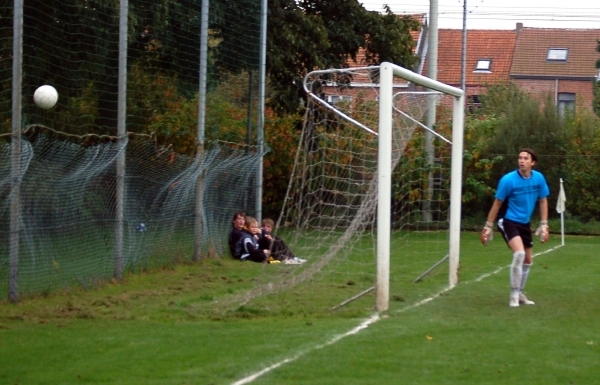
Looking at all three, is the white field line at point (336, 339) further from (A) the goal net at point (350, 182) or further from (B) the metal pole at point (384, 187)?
(A) the goal net at point (350, 182)

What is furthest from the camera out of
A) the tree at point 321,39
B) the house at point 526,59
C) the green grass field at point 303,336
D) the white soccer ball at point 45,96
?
the house at point 526,59

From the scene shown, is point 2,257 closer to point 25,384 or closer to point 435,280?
point 25,384

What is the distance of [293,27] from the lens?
2561 centimetres

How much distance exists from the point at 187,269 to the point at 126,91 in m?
2.92

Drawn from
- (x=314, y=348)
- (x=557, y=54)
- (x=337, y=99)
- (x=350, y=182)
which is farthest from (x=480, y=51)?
(x=314, y=348)

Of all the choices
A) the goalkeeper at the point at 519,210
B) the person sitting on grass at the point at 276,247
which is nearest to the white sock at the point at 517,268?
the goalkeeper at the point at 519,210

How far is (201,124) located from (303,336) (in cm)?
842

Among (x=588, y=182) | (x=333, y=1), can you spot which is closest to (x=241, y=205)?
(x=333, y=1)

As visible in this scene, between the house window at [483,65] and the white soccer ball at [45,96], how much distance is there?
5232 centimetres

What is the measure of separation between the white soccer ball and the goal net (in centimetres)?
303

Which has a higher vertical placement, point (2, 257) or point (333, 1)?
point (333, 1)

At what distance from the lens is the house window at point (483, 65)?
6253 centimetres

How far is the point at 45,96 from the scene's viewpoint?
12.3 metres

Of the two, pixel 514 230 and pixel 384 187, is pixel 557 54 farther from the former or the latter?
pixel 384 187
